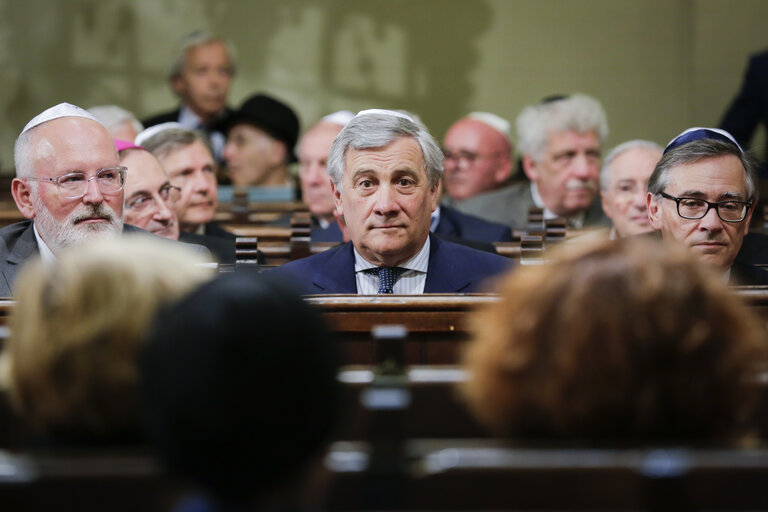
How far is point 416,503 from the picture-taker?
1.53 m

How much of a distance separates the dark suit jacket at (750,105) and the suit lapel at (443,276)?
407 cm

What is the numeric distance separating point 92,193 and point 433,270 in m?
1.17

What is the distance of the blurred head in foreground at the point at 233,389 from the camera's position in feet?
4.23

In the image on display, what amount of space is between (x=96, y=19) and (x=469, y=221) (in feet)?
15.0

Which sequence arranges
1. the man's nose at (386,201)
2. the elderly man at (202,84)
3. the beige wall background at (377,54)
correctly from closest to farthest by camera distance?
1. the man's nose at (386,201)
2. the elderly man at (202,84)
3. the beige wall background at (377,54)

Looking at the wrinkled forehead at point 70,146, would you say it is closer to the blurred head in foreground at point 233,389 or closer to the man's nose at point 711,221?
the man's nose at point 711,221

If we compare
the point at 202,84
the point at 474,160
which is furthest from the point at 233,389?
the point at 202,84

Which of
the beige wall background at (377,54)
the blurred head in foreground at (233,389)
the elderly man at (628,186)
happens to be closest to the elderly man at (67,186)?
the elderly man at (628,186)

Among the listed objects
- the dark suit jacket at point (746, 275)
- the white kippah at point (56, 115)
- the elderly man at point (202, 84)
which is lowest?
the dark suit jacket at point (746, 275)

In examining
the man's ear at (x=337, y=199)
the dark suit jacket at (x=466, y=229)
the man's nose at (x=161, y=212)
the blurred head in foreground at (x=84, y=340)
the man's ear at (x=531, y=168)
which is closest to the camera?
the blurred head in foreground at (x=84, y=340)

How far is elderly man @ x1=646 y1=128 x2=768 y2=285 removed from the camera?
3564 millimetres

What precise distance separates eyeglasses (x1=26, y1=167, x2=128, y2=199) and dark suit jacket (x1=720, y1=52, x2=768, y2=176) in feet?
15.2

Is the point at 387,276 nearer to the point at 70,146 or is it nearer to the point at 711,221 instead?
the point at 711,221

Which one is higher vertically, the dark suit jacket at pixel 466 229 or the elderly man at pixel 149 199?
the elderly man at pixel 149 199
